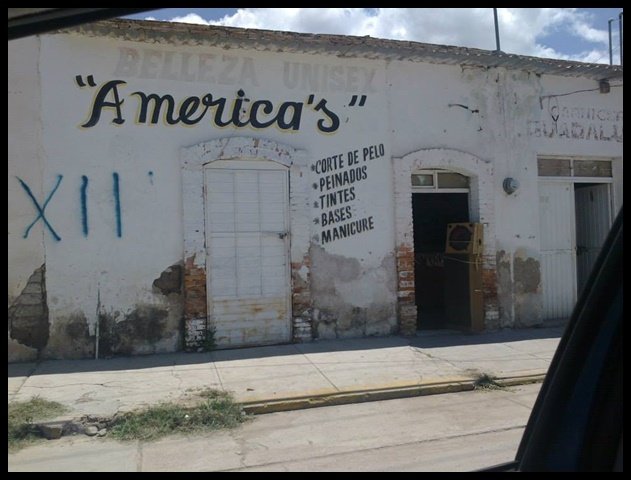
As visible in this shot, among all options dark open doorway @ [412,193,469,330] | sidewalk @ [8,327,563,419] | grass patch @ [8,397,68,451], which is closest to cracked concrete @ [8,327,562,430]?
sidewalk @ [8,327,563,419]

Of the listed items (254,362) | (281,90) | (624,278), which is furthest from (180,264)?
(624,278)

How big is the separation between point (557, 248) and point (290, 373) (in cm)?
631

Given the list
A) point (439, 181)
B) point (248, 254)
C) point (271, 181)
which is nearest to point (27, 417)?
point (248, 254)

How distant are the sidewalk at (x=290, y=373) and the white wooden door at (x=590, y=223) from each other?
11.1ft

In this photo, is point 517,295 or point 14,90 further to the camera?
point 517,295

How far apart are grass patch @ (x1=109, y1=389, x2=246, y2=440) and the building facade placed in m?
2.51

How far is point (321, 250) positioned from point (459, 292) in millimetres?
2746

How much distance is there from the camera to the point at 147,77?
8453 millimetres

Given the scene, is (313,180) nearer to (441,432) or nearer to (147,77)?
(147,77)

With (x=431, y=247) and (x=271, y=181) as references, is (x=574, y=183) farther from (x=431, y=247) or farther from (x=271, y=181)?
(x=271, y=181)

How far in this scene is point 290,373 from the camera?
7.43m

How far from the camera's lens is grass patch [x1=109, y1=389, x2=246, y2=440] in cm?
555

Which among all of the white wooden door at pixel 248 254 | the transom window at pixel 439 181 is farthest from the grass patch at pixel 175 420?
the transom window at pixel 439 181

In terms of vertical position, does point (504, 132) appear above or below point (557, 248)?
→ above
